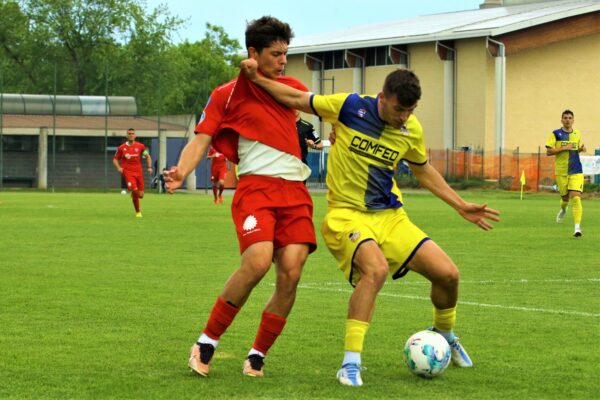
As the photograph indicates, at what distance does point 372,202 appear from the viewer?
7.67 meters

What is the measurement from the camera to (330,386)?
702 cm

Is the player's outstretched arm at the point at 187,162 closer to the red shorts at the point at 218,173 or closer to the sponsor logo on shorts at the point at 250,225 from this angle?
the sponsor logo on shorts at the point at 250,225

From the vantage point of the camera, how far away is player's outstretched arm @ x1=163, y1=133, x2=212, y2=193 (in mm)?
7340

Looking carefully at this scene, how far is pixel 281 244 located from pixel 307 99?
91cm

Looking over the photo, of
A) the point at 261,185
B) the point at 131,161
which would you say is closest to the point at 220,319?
the point at 261,185

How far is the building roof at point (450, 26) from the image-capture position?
192 feet

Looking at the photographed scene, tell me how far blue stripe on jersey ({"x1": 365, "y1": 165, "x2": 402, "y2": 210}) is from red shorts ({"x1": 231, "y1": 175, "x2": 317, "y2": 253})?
0.38 metres

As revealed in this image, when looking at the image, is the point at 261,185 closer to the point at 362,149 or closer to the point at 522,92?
the point at 362,149

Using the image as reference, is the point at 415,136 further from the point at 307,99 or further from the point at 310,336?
the point at 310,336

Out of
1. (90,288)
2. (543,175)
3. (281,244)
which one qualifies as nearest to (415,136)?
(281,244)

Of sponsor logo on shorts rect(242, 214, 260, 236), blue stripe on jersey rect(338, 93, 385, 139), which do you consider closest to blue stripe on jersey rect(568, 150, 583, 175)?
blue stripe on jersey rect(338, 93, 385, 139)

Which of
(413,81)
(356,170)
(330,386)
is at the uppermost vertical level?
(413,81)

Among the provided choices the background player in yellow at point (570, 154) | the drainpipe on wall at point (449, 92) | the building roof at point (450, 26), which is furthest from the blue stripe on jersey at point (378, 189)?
the drainpipe on wall at point (449, 92)

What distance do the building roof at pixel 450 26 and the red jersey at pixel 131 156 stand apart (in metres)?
29.7
